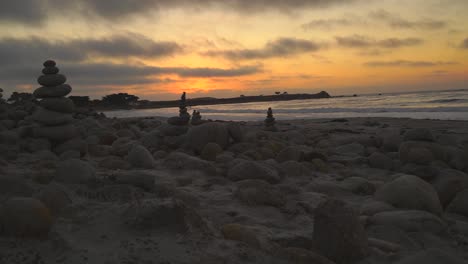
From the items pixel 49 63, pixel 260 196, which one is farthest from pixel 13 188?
pixel 49 63

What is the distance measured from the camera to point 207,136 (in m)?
7.33

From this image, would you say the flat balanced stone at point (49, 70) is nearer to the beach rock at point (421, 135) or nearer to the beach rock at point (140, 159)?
the beach rock at point (140, 159)

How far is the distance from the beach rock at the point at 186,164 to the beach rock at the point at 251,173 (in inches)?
15.8

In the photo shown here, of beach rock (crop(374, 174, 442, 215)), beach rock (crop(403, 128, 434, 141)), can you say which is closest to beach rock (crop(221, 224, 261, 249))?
beach rock (crop(374, 174, 442, 215))

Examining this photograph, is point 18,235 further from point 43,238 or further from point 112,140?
point 112,140

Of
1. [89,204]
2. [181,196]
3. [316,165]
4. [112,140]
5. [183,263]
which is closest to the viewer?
[183,263]

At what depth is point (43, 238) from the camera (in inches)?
87.5

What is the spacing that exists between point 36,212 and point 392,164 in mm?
5464

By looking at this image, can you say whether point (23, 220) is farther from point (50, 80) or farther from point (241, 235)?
point (50, 80)

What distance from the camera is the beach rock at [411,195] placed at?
3.66 metres

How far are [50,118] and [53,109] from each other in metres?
0.27

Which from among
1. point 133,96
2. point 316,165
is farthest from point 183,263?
point 133,96

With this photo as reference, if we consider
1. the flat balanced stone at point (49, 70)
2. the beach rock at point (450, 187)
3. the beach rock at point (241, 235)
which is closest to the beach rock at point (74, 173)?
A: the beach rock at point (241, 235)

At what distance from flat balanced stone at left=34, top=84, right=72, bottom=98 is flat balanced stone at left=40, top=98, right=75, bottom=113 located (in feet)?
0.31
